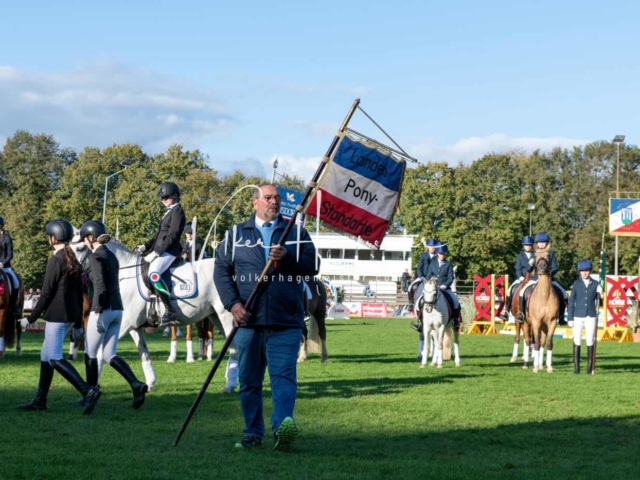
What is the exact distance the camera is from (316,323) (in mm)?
20344

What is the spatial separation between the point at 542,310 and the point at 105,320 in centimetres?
1049

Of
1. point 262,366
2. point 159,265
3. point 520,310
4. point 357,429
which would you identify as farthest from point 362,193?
point 520,310

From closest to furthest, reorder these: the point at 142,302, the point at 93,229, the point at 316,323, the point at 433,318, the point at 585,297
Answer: the point at 93,229 → the point at 142,302 → the point at 585,297 → the point at 433,318 → the point at 316,323

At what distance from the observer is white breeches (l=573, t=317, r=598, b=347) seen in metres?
19.2

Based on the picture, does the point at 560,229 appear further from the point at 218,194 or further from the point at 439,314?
the point at 439,314

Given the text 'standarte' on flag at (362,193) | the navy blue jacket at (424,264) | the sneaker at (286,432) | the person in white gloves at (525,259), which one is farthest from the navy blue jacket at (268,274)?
the person in white gloves at (525,259)

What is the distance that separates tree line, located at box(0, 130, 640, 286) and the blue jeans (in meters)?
60.3

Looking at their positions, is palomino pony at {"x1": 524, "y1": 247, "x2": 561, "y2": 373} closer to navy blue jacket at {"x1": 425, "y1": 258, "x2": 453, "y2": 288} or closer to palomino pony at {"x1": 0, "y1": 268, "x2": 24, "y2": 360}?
navy blue jacket at {"x1": 425, "y1": 258, "x2": 453, "y2": 288}

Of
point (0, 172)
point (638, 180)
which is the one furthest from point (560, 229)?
point (0, 172)

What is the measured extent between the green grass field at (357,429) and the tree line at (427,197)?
5382 centimetres

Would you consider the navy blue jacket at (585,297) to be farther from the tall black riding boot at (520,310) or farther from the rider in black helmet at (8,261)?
the rider in black helmet at (8,261)

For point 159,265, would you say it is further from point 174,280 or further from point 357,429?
point 357,429

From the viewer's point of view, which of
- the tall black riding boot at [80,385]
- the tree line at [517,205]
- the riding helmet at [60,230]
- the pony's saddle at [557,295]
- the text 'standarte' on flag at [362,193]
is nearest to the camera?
the text 'standarte' on flag at [362,193]

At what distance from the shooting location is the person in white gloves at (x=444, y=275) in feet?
67.3
